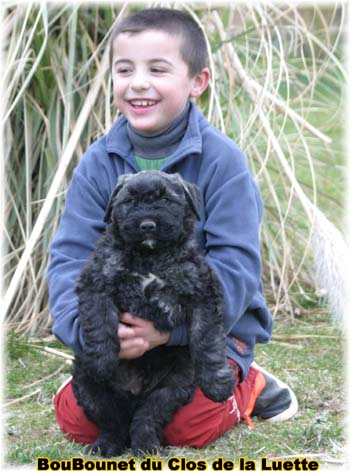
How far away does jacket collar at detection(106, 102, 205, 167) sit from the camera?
3258 mm

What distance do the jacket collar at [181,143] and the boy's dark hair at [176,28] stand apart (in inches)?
6.8

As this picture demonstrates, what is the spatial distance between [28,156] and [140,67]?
1.58 m

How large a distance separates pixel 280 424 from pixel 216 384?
72 cm

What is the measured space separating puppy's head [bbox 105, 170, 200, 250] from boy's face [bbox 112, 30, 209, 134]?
40 cm

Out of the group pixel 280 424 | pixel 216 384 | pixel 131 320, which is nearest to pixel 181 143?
pixel 131 320

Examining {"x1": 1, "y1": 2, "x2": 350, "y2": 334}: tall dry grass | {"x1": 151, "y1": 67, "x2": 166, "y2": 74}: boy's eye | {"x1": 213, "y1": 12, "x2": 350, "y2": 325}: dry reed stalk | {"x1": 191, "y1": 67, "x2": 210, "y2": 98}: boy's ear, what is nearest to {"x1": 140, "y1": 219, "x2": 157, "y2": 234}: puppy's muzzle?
{"x1": 151, "y1": 67, "x2": 166, "y2": 74}: boy's eye

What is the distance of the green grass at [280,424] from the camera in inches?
126

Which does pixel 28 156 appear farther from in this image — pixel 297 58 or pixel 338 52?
pixel 338 52

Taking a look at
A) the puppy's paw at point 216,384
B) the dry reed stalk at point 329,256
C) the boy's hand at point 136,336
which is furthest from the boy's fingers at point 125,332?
the dry reed stalk at point 329,256

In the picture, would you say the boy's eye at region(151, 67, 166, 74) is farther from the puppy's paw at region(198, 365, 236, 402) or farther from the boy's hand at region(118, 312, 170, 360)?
the puppy's paw at region(198, 365, 236, 402)

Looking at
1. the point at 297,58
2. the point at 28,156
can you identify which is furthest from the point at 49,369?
the point at 297,58

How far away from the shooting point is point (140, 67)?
10.7 feet

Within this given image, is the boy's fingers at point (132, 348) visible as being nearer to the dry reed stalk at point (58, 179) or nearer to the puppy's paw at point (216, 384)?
the puppy's paw at point (216, 384)

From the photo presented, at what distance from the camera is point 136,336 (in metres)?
2.99
